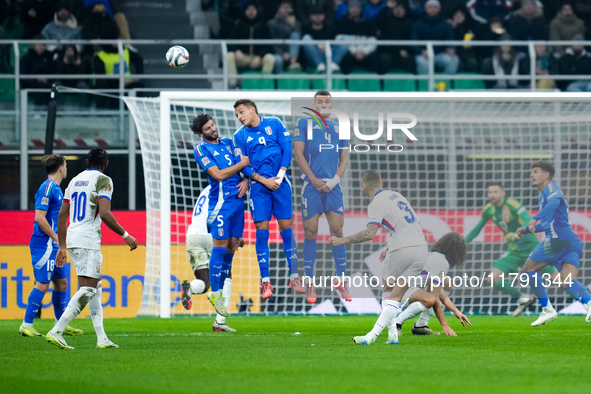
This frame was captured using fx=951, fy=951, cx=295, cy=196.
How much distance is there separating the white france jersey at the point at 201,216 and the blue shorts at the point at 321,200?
1.23 meters

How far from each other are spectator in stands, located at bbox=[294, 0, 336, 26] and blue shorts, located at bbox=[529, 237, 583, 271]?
326 inches

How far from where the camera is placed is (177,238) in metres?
13.3

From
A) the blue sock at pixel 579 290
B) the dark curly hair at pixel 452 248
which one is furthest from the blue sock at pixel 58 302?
the blue sock at pixel 579 290

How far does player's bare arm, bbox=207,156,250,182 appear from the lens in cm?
1036

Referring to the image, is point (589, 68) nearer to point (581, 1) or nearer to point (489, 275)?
point (581, 1)

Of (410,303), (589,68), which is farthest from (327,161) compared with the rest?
(589,68)

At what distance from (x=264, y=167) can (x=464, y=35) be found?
9.00m

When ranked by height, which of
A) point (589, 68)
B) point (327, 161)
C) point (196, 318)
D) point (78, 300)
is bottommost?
point (196, 318)

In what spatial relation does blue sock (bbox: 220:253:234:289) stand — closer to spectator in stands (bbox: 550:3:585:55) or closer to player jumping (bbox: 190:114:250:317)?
player jumping (bbox: 190:114:250:317)

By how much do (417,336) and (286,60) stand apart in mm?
8832

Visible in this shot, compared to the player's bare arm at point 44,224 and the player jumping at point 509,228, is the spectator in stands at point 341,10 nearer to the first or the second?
the player jumping at point 509,228

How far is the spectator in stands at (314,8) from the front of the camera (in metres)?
18.6

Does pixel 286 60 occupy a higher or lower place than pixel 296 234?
higher

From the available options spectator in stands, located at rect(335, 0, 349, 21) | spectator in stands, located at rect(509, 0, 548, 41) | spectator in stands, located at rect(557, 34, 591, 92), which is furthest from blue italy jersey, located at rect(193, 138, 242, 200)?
spectator in stands, located at rect(509, 0, 548, 41)
